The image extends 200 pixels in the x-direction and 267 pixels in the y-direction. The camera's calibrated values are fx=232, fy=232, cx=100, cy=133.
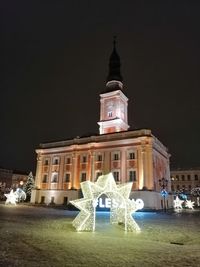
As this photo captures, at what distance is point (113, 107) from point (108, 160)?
51.0 ft

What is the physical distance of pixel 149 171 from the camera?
39.2 meters

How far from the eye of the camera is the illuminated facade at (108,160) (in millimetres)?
39969

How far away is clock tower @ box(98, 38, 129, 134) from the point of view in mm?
53000

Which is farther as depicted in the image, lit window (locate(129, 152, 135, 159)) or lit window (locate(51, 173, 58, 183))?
lit window (locate(51, 173, 58, 183))

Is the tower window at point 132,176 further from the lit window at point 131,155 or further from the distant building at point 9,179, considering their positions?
the distant building at point 9,179

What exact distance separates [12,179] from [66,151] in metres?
63.7

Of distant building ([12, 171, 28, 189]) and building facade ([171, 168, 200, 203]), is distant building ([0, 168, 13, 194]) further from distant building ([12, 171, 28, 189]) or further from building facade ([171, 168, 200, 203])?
building facade ([171, 168, 200, 203])

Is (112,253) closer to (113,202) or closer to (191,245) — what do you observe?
(191,245)

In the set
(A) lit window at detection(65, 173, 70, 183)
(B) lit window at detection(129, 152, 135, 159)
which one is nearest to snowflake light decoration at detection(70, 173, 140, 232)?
(B) lit window at detection(129, 152, 135, 159)

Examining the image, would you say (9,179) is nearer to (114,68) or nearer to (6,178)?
(6,178)

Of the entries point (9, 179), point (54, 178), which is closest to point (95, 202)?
point (54, 178)

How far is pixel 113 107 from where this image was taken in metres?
54.6

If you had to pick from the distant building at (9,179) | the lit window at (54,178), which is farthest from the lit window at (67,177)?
the distant building at (9,179)

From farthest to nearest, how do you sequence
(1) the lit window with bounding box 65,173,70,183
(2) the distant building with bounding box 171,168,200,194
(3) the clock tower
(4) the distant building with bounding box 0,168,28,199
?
(4) the distant building with bounding box 0,168,28,199, (2) the distant building with bounding box 171,168,200,194, (3) the clock tower, (1) the lit window with bounding box 65,173,70,183
